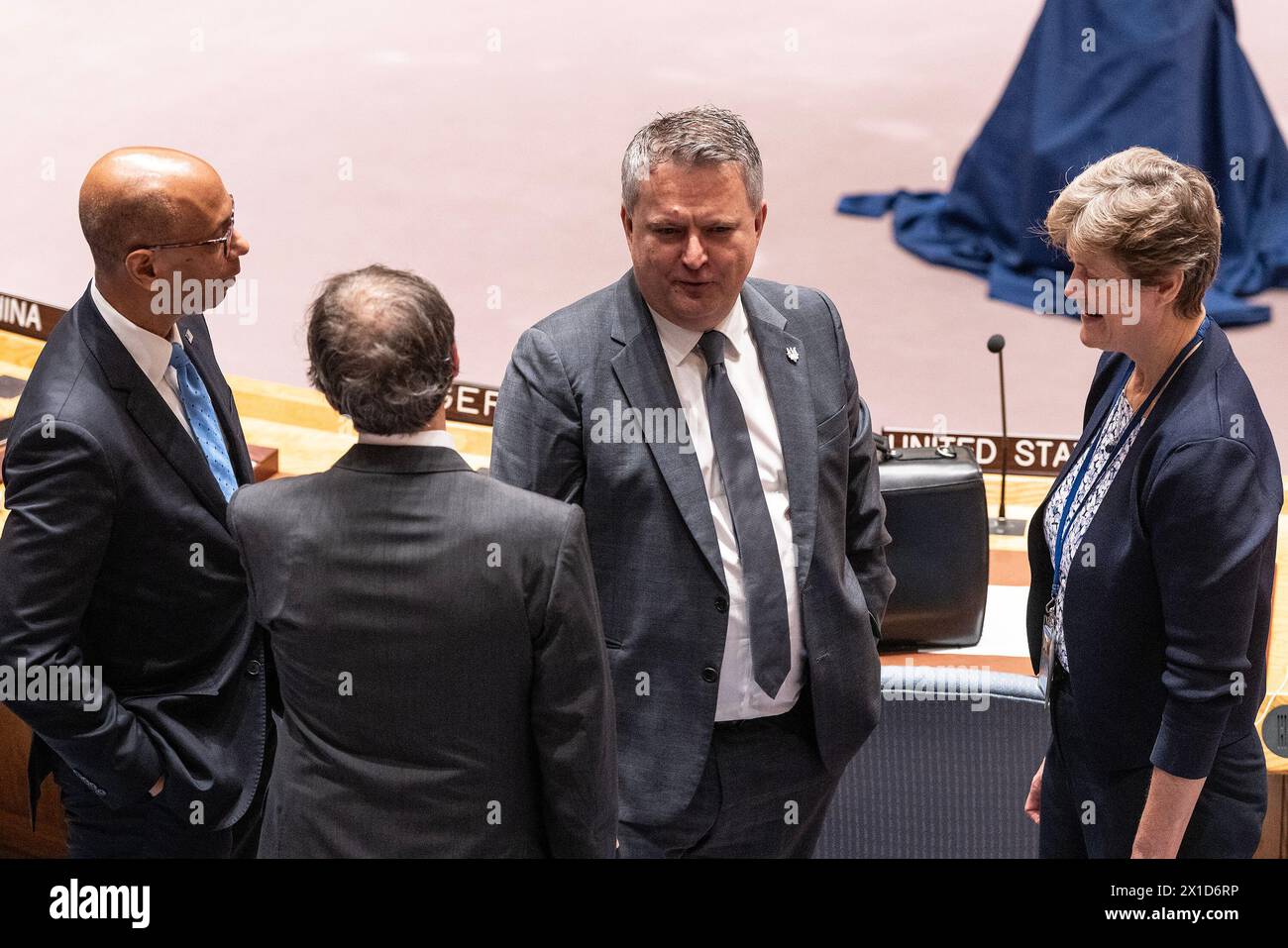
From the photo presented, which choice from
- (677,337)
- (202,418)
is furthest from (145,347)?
(677,337)

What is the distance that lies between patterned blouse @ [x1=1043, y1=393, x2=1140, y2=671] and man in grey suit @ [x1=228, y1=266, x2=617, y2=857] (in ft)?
1.90

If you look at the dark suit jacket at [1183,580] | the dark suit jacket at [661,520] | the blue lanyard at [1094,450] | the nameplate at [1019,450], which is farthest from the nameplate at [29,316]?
the dark suit jacket at [1183,580]

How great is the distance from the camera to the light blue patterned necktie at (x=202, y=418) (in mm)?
1743

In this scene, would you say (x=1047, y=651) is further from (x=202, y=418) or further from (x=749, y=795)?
(x=202, y=418)

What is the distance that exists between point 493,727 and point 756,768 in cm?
47

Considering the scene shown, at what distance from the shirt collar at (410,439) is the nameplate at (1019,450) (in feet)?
7.24

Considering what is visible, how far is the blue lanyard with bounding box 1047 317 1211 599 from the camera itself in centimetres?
157

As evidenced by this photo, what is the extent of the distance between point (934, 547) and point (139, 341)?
50.2 inches

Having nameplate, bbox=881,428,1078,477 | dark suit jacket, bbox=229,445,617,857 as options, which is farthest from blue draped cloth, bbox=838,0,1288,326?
dark suit jacket, bbox=229,445,617,857

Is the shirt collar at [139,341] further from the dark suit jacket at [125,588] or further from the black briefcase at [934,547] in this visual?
the black briefcase at [934,547]
